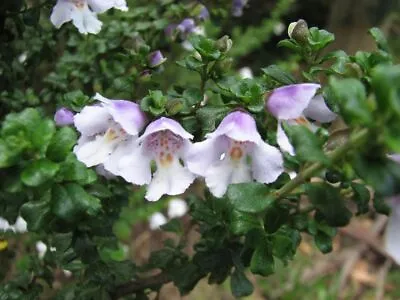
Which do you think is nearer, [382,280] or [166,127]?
[166,127]

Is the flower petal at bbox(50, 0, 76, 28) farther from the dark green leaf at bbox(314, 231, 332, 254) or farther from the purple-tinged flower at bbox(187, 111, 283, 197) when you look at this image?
the dark green leaf at bbox(314, 231, 332, 254)

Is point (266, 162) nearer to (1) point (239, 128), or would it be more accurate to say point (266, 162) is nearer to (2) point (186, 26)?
(1) point (239, 128)

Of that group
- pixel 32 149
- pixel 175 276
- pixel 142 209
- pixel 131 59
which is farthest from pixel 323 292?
pixel 32 149

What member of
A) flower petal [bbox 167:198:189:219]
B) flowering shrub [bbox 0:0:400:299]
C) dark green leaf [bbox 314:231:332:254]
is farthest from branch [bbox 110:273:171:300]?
flower petal [bbox 167:198:189:219]

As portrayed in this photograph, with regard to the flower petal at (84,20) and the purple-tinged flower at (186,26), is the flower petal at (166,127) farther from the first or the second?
the purple-tinged flower at (186,26)

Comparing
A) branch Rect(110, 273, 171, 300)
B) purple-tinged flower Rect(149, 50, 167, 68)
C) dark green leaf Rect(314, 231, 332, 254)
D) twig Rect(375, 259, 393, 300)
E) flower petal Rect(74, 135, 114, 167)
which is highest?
flower petal Rect(74, 135, 114, 167)

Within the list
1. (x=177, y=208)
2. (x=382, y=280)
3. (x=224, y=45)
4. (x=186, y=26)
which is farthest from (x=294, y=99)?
(x=382, y=280)
